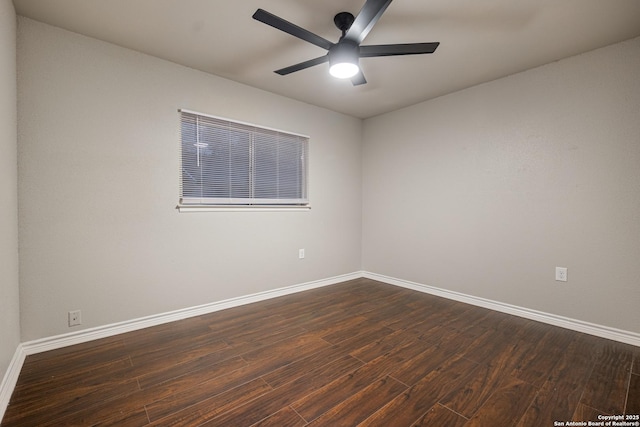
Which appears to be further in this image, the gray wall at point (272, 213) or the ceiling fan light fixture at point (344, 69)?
the gray wall at point (272, 213)

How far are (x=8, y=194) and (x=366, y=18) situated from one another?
2.45 meters

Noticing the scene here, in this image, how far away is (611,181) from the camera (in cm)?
238

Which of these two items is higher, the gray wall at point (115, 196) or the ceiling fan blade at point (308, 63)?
the ceiling fan blade at point (308, 63)

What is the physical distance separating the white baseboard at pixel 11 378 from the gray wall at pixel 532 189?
12.1ft

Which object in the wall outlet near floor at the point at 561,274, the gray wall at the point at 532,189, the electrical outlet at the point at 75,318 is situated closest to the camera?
the electrical outlet at the point at 75,318

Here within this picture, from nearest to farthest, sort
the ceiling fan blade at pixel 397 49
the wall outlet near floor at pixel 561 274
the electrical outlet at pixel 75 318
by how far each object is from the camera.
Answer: the ceiling fan blade at pixel 397 49 < the electrical outlet at pixel 75 318 < the wall outlet near floor at pixel 561 274

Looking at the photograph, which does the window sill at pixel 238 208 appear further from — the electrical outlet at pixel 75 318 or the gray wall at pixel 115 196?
the electrical outlet at pixel 75 318

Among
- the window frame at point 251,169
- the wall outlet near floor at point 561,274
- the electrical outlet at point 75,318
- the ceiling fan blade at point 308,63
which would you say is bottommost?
the electrical outlet at point 75,318

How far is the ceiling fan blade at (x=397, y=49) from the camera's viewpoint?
6.07 feet

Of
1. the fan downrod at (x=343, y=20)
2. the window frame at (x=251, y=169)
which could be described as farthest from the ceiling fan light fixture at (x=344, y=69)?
the window frame at (x=251, y=169)

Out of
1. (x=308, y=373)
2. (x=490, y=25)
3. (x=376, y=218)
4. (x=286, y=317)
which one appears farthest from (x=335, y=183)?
(x=308, y=373)

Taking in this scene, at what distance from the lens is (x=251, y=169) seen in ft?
10.6

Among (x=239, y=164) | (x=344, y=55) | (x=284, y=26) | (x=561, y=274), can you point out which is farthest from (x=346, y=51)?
(x=561, y=274)

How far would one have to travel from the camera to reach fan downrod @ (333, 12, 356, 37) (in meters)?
1.97
